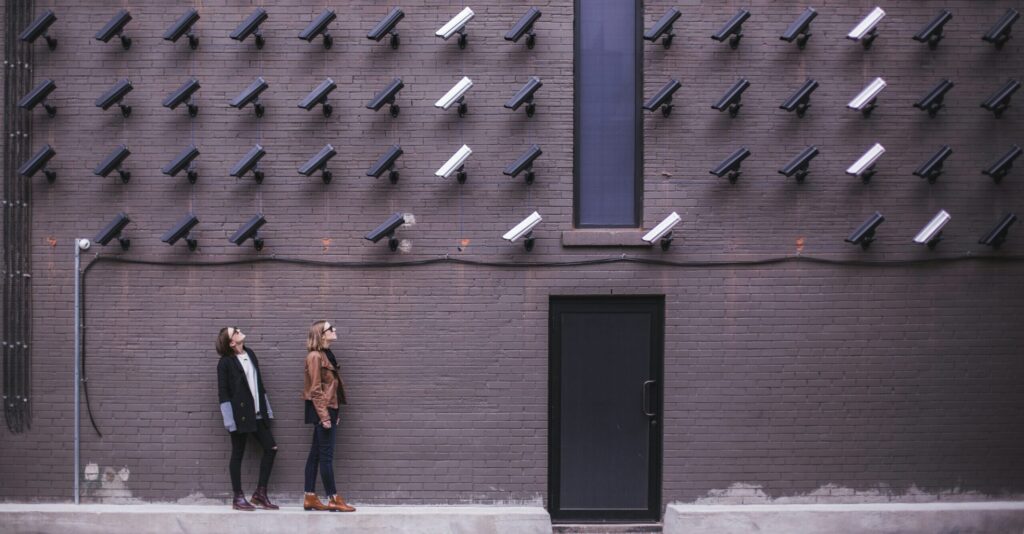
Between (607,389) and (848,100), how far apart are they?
3657 mm

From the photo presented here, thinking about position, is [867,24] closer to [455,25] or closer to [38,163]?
[455,25]

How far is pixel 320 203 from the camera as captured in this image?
349 inches

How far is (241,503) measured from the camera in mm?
8570

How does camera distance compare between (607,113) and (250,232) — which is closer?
(250,232)

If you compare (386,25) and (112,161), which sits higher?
(386,25)

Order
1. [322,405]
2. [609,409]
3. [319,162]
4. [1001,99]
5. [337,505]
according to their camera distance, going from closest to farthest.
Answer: [322,405]
[337,505]
[319,162]
[1001,99]
[609,409]

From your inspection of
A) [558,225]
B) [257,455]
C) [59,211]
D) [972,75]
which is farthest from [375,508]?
[972,75]

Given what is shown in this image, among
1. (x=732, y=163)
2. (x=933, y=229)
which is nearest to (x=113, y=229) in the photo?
(x=732, y=163)

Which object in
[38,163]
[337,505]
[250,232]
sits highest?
[38,163]

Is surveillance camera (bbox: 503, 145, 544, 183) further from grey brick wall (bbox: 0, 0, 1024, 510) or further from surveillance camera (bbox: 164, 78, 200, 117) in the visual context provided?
surveillance camera (bbox: 164, 78, 200, 117)

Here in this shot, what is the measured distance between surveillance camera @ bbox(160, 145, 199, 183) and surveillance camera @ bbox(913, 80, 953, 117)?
6890mm

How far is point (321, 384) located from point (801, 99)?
17.1 ft

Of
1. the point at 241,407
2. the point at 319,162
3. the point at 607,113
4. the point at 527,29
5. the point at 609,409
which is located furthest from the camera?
the point at 607,113

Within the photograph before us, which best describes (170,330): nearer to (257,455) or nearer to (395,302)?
(257,455)
